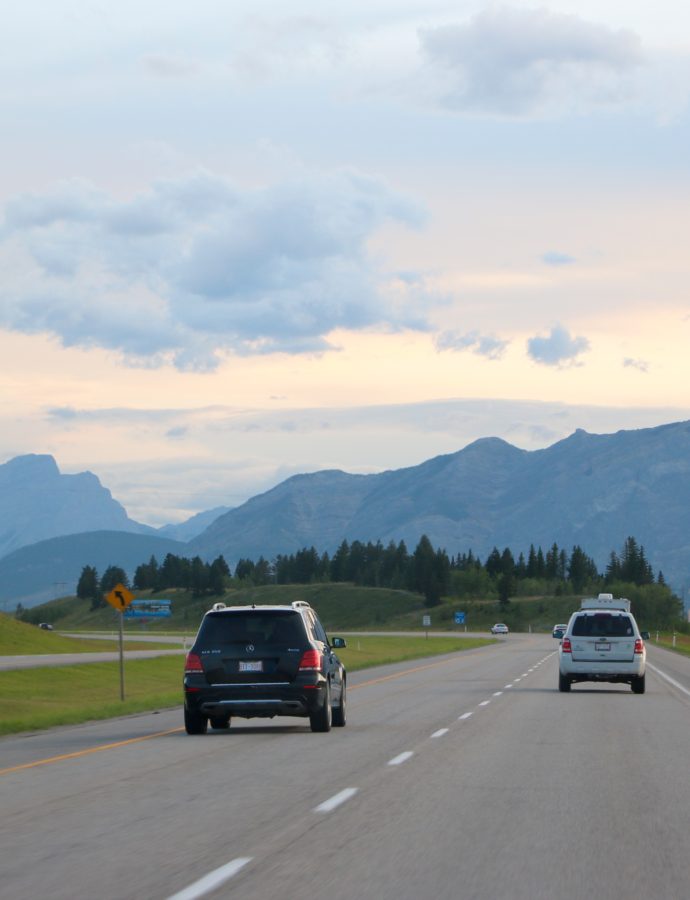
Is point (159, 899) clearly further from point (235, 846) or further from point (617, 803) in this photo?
point (617, 803)

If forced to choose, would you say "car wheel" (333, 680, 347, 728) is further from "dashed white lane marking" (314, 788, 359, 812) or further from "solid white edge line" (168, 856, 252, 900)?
"solid white edge line" (168, 856, 252, 900)

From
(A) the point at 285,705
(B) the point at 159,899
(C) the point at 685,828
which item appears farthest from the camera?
(A) the point at 285,705

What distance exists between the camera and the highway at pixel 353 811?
917 cm

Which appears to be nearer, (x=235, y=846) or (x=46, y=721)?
(x=235, y=846)

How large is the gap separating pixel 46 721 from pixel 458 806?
612 inches

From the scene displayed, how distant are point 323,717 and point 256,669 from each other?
1.21 meters

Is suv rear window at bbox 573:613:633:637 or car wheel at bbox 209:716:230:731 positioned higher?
suv rear window at bbox 573:613:633:637

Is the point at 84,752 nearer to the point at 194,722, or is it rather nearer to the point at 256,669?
the point at 194,722

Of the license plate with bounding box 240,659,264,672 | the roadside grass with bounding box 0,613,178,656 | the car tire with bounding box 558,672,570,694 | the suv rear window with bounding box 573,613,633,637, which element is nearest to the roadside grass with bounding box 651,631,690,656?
the roadside grass with bounding box 0,613,178,656

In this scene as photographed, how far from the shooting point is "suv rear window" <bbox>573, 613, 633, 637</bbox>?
3362 cm

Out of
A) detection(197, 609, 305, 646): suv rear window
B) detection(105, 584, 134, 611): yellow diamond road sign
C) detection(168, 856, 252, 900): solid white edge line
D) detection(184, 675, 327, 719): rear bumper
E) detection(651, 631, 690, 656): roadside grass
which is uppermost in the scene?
detection(105, 584, 134, 611): yellow diamond road sign

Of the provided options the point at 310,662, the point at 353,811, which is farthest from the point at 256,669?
the point at 353,811

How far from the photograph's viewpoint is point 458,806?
12984 mm

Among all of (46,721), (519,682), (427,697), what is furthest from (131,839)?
(519,682)
